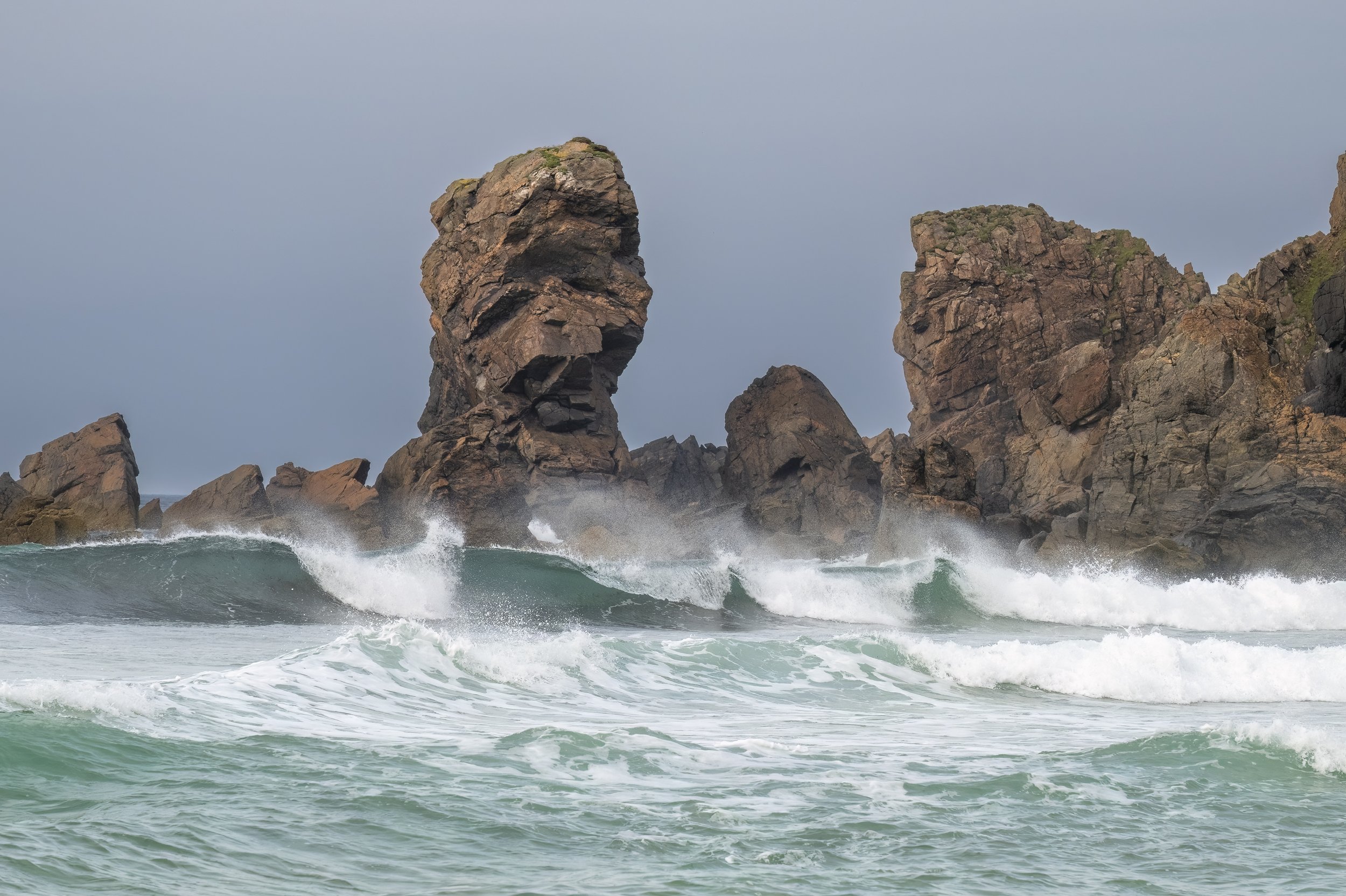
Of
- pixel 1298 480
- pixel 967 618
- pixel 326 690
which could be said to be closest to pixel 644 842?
Result: pixel 326 690

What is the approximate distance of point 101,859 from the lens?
5.24m

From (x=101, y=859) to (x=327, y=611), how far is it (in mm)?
17332

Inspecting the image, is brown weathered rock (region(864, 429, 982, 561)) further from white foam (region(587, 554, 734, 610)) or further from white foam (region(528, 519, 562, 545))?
white foam (region(587, 554, 734, 610))

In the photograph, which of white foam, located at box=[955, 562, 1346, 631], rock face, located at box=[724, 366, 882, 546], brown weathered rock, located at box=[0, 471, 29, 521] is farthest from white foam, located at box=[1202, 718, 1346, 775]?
rock face, located at box=[724, 366, 882, 546]

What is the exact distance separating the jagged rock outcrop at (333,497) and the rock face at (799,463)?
22.1 metres

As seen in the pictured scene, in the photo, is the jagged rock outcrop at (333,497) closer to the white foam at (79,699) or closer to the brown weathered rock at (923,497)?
the brown weathered rock at (923,497)

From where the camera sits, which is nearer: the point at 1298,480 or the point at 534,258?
the point at 1298,480

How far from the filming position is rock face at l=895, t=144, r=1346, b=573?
108 feet

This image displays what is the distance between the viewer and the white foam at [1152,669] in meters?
12.8

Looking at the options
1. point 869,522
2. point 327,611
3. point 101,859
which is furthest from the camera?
point 869,522

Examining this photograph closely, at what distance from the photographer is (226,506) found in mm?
56375

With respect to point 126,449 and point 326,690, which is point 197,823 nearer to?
point 326,690

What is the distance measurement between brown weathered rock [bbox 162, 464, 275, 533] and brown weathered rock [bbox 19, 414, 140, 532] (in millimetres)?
2819

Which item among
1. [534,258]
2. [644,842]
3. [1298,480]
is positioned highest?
[534,258]
